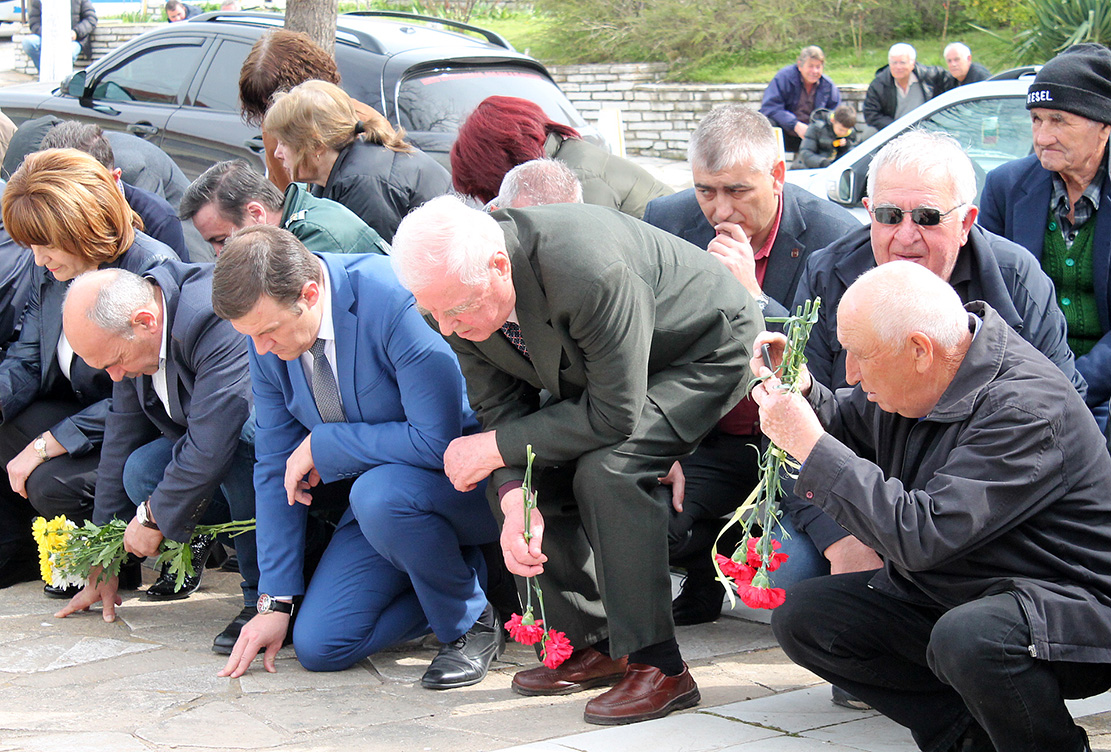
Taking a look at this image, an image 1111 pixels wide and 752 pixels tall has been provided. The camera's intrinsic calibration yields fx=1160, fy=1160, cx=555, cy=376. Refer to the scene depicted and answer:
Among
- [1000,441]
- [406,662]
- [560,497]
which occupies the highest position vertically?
[1000,441]

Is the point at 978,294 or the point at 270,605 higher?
the point at 978,294

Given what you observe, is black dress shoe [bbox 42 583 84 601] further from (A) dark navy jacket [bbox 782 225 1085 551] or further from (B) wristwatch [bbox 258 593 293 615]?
(A) dark navy jacket [bbox 782 225 1085 551]

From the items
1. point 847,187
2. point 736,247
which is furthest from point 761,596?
point 847,187

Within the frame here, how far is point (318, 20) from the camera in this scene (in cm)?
723

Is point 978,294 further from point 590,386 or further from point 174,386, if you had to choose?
point 174,386

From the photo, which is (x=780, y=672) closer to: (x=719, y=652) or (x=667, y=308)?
(x=719, y=652)

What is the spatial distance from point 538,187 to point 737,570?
167 centimetres

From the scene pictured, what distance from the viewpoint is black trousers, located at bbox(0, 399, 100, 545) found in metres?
4.52

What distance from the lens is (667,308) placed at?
321 cm

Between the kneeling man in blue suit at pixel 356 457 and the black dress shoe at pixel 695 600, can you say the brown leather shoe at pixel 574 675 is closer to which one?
the kneeling man in blue suit at pixel 356 457

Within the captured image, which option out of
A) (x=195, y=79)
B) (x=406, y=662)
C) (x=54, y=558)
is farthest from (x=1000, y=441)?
(x=195, y=79)

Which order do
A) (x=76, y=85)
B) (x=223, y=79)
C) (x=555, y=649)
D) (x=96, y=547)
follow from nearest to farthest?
1. (x=555, y=649)
2. (x=96, y=547)
3. (x=223, y=79)
4. (x=76, y=85)

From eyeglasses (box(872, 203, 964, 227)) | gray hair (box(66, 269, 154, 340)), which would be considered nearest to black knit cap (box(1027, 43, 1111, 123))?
eyeglasses (box(872, 203, 964, 227))

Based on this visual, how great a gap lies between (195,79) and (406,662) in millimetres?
5482
